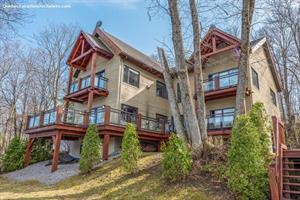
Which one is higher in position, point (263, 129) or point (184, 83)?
point (184, 83)

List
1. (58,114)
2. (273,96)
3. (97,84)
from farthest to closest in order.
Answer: (273,96) < (97,84) < (58,114)

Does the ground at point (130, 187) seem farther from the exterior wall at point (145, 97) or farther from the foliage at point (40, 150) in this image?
the exterior wall at point (145, 97)

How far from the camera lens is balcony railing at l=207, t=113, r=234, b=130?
516 inches

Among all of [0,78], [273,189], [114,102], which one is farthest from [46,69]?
[273,189]

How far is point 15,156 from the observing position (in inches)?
572

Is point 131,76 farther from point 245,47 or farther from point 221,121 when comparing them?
point 245,47

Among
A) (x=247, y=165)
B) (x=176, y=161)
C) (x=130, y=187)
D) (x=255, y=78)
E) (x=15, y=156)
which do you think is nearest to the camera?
(x=247, y=165)

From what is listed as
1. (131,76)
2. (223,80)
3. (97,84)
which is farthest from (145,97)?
(223,80)

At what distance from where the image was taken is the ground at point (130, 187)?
251 inches

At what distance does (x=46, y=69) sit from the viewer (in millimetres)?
24734

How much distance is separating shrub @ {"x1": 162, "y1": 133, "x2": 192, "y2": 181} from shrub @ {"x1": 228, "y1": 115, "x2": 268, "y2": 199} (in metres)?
1.57

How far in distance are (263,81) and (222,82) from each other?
4785 millimetres

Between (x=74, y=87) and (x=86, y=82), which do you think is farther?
(x=74, y=87)

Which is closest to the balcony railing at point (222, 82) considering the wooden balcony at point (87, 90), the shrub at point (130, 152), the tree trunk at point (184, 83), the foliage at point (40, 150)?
the tree trunk at point (184, 83)
